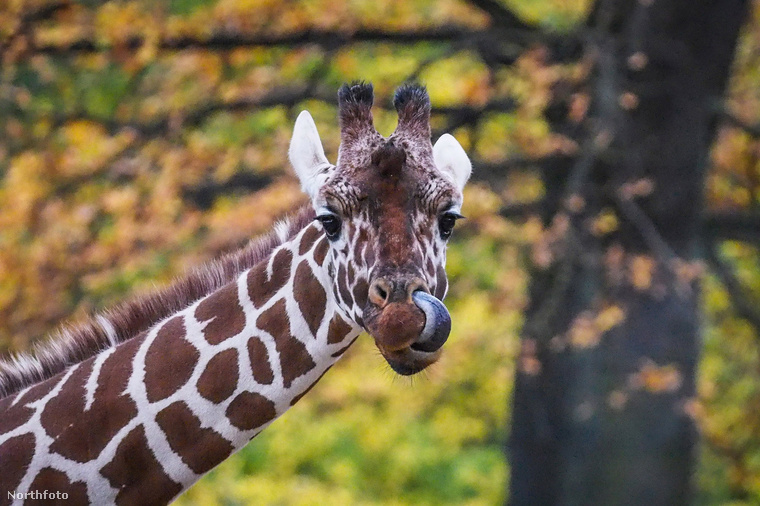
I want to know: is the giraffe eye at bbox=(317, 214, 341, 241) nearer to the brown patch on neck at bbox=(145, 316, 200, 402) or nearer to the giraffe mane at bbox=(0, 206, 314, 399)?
the giraffe mane at bbox=(0, 206, 314, 399)

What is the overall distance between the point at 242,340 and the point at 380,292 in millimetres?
796

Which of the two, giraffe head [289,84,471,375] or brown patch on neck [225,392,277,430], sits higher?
giraffe head [289,84,471,375]

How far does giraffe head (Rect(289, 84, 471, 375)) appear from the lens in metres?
3.12

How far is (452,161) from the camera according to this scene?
12.3ft

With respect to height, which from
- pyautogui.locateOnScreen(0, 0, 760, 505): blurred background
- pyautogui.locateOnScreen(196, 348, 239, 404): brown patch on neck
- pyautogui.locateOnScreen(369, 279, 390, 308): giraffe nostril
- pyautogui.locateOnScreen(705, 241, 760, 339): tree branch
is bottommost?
pyautogui.locateOnScreen(705, 241, 760, 339): tree branch

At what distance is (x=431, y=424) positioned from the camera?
14.6 metres

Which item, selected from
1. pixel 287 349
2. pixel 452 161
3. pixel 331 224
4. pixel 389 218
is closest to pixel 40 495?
pixel 287 349

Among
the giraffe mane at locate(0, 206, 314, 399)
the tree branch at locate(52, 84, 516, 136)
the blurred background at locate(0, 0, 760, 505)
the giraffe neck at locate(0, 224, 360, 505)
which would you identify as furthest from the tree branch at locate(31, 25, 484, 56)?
the giraffe neck at locate(0, 224, 360, 505)

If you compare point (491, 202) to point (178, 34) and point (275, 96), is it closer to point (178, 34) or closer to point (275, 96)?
point (275, 96)

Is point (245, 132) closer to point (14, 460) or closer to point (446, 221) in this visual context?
point (14, 460)

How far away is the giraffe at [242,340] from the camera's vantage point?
337 centimetres

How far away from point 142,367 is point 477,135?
4973 mm

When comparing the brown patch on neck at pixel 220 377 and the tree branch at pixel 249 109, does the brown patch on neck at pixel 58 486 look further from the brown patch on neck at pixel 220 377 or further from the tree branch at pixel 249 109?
the tree branch at pixel 249 109

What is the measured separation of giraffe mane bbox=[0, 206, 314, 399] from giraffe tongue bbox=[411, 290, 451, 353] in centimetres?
A: 103
